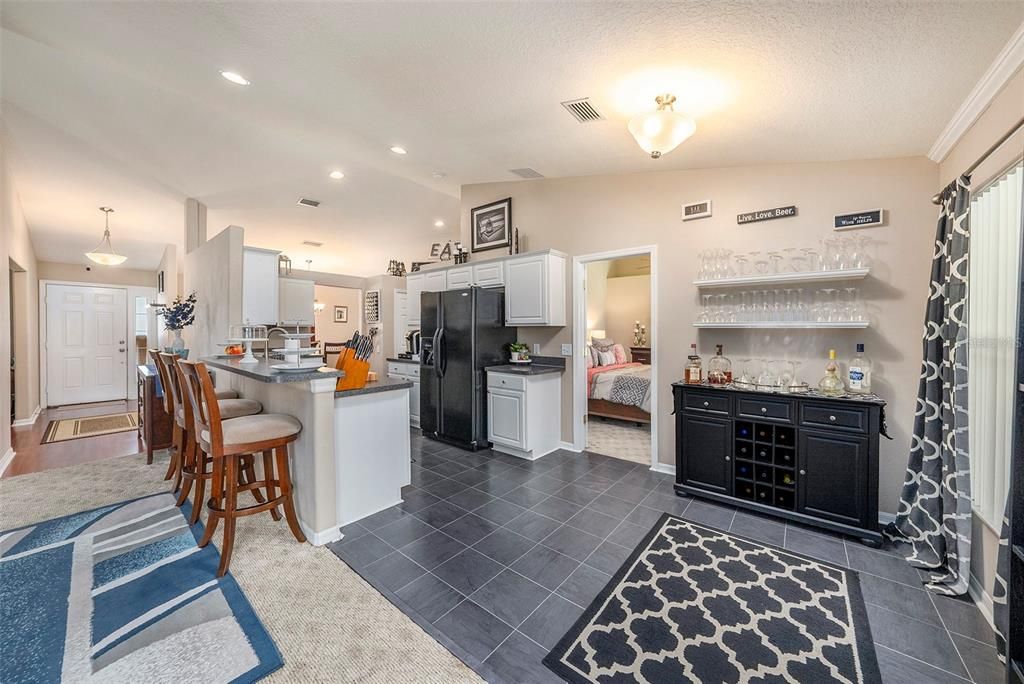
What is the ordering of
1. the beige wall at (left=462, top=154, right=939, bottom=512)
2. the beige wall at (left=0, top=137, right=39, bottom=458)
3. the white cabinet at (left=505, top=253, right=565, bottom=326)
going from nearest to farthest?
the beige wall at (left=462, top=154, right=939, bottom=512) < the beige wall at (left=0, top=137, right=39, bottom=458) < the white cabinet at (left=505, top=253, right=565, bottom=326)

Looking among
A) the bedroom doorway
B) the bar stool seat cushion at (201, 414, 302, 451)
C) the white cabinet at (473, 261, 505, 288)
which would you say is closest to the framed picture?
the white cabinet at (473, 261, 505, 288)

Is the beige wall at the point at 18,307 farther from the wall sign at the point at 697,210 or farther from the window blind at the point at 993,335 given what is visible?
the window blind at the point at 993,335

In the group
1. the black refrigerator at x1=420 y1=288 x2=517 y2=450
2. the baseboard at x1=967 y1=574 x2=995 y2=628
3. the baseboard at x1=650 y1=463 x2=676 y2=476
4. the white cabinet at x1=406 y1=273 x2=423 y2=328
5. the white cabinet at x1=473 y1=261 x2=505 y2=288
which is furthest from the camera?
the white cabinet at x1=406 y1=273 x2=423 y2=328

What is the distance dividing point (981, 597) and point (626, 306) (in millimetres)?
6200

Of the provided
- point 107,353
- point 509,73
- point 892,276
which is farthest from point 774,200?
point 107,353

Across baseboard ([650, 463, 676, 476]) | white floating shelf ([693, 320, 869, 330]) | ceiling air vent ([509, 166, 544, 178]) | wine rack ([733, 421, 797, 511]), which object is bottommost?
baseboard ([650, 463, 676, 476])

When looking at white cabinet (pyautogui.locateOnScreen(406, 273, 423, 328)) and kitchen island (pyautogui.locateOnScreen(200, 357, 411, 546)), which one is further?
white cabinet (pyautogui.locateOnScreen(406, 273, 423, 328))

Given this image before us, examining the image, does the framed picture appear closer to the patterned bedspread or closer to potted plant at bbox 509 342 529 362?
potted plant at bbox 509 342 529 362

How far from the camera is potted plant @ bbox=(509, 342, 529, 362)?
4.50 m

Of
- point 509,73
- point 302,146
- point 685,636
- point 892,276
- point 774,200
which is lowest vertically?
point 685,636

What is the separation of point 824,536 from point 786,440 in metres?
0.60

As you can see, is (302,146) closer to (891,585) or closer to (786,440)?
(786,440)

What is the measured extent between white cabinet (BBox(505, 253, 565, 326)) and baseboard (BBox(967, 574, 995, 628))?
3.18 metres

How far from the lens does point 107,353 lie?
7.38 m
